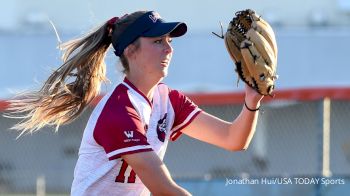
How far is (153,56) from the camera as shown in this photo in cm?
377

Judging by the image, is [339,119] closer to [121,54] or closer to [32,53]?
[121,54]

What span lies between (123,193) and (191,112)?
2.01 ft

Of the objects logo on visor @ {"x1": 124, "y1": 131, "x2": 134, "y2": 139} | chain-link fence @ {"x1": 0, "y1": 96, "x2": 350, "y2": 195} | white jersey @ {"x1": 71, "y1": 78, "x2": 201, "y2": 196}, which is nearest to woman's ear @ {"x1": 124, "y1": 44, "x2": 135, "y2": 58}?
white jersey @ {"x1": 71, "y1": 78, "x2": 201, "y2": 196}

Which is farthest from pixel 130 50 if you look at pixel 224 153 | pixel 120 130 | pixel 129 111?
pixel 224 153

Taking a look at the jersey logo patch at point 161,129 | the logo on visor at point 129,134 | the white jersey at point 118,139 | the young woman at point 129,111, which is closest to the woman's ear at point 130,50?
the young woman at point 129,111

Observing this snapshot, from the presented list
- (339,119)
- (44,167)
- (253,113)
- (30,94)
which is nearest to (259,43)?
(253,113)

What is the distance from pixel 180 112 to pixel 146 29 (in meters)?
0.50

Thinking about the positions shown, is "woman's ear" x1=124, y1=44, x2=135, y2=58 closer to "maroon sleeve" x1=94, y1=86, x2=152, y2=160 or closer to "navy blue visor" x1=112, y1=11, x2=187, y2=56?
"navy blue visor" x1=112, y1=11, x2=187, y2=56

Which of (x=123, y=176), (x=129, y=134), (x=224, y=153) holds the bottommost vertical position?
(x=224, y=153)

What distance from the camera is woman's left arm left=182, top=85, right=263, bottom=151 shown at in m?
3.90

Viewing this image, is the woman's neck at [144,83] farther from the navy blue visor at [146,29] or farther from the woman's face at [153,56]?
the navy blue visor at [146,29]

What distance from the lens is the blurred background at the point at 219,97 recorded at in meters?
7.31

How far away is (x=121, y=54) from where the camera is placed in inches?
154

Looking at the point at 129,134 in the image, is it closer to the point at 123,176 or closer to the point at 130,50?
the point at 123,176
